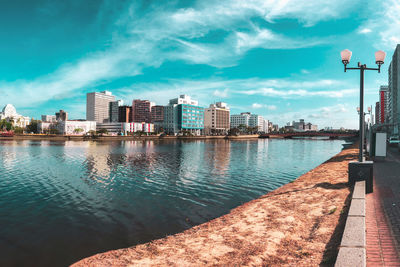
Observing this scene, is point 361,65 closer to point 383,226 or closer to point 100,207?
point 383,226

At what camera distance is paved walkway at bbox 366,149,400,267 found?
6.05 metres

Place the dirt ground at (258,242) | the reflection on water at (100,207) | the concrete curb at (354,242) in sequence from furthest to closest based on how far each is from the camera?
the reflection on water at (100,207) < the dirt ground at (258,242) < the concrete curb at (354,242)

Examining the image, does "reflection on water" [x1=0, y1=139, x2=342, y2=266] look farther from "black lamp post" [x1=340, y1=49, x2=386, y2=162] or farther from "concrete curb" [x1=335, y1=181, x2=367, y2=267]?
"black lamp post" [x1=340, y1=49, x2=386, y2=162]

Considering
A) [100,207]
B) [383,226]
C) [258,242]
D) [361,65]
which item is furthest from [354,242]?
[100,207]

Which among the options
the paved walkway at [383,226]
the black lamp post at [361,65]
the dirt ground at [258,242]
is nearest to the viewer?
the paved walkway at [383,226]

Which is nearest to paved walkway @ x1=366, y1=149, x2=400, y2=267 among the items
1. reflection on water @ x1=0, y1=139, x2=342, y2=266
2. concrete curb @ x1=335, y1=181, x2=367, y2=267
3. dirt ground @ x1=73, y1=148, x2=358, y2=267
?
concrete curb @ x1=335, y1=181, x2=367, y2=267

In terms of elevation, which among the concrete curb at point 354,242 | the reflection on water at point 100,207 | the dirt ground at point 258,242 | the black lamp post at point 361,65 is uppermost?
the black lamp post at point 361,65

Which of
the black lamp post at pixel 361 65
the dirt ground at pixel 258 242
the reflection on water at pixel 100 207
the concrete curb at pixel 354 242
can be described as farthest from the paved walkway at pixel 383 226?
the reflection on water at pixel 100 207

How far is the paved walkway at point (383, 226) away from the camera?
19.8 feet

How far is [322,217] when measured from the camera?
9984 millimetres

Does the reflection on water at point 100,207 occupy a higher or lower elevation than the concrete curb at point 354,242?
lower

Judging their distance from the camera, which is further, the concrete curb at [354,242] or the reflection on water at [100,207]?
the reflection on water at [100,207]

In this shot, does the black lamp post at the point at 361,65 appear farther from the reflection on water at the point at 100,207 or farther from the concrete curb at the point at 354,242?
the reflection on water at the point at 100,207

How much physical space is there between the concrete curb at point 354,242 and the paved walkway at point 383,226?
12.2 inches
